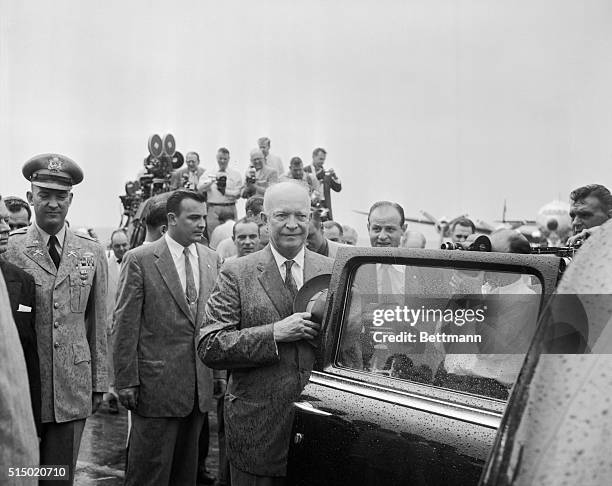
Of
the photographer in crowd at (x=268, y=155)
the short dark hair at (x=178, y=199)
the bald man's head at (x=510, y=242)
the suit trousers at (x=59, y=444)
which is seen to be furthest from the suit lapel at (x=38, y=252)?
the photographer in crowd at (x=268, y=155)

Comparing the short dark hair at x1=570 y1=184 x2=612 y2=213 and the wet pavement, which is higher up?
the short dark hair at x1=570 y1=184 x2=612 y2=213

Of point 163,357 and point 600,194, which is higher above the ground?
point 600,194

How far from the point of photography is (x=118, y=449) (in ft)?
24.6

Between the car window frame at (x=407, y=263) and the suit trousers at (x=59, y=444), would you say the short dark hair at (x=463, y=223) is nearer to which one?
the suit trousers at (x=59, y=444)

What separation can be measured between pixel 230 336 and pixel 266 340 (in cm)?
21

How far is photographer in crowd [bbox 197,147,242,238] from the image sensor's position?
43.0ft

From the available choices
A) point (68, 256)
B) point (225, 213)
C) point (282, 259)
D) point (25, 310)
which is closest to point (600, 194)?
point (282, 259)

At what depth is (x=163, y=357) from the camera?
5.38 m

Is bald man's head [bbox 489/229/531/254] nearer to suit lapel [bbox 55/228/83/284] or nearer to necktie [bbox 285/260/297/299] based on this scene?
→ necktie [bbox 285/260/297/299]

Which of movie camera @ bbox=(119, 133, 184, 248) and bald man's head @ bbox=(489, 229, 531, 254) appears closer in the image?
bald man's head @ bbox=(489, 229, 531, 254)

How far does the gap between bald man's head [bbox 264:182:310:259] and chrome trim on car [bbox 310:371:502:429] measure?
1.02 m

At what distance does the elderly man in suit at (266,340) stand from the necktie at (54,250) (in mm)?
1157

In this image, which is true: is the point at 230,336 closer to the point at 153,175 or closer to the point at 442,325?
the point at 442,325

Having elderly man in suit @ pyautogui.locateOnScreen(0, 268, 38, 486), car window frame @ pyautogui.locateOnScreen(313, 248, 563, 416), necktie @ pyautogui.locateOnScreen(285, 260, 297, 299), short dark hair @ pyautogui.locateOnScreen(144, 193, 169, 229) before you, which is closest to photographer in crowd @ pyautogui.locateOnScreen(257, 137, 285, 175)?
short dark hair @ pyautogui.locateOnScreen(144, 193, 169, 229)
